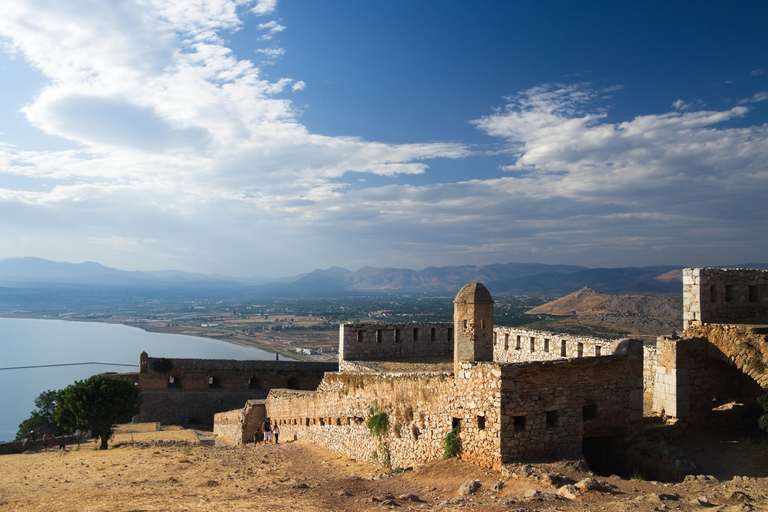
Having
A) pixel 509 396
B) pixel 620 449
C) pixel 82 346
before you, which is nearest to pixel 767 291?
pixel 620 449

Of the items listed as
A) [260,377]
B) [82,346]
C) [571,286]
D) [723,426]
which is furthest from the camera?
[571,286]

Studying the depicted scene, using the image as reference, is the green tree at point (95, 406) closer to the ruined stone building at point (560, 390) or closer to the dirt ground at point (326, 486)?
the dirt ground at point (326, 486)

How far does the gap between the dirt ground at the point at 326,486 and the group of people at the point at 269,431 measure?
362cm

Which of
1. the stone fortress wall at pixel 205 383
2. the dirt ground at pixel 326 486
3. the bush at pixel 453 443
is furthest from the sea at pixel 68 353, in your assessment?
the bush at pixel 453 443


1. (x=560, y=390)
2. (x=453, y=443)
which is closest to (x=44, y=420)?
(x=453, y=443)

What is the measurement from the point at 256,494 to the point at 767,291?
40.9 ft

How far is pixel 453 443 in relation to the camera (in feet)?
28.7

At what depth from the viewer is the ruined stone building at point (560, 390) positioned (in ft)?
26.7

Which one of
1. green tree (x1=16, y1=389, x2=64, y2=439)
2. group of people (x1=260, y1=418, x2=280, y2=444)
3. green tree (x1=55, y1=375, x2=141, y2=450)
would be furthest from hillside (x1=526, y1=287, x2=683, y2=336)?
green tree (x1=16, y1=389, x2=64, y2=439)

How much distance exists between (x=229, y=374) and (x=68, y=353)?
76.4 m

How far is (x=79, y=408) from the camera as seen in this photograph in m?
19.2

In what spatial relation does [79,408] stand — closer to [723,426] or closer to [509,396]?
[509,396]

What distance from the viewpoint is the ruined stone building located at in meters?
8.15

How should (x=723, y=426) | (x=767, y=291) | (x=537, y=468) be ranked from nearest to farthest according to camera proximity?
(x=537, y=468) → (x=723, y=426) → (x=767, y=291)
